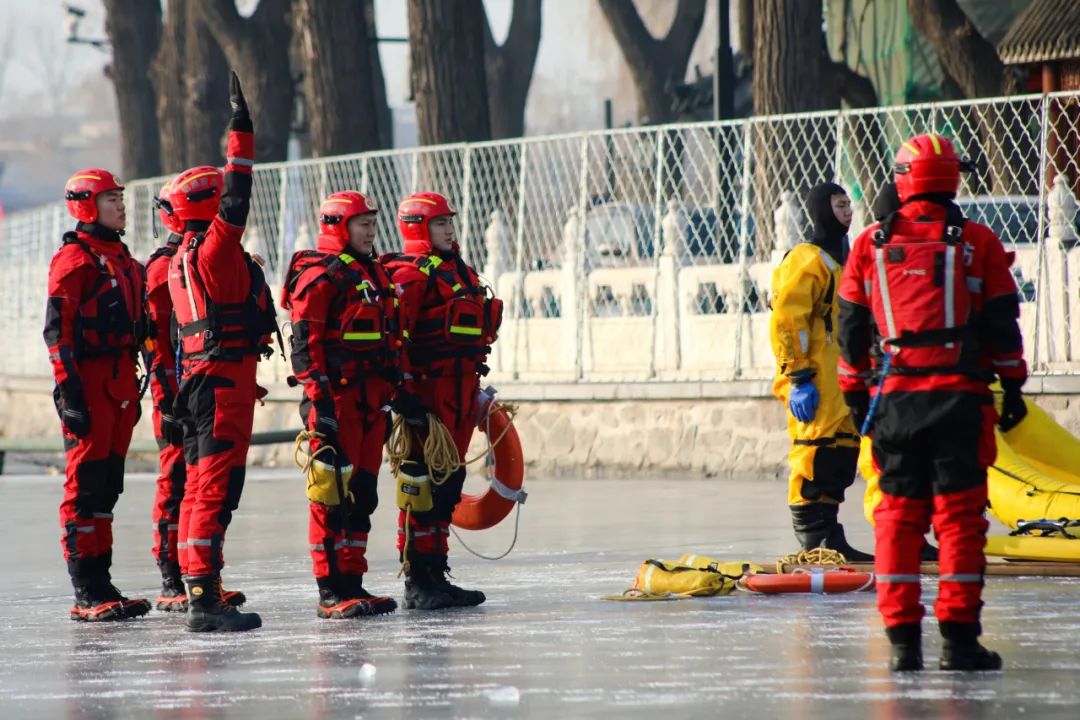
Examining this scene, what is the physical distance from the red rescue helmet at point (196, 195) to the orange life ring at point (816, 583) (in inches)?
122

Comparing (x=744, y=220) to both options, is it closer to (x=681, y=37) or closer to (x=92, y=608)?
(x=92, y=608)

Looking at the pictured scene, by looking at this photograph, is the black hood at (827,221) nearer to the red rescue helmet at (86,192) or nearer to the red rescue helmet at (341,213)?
the red rescue helmet at (341,213)

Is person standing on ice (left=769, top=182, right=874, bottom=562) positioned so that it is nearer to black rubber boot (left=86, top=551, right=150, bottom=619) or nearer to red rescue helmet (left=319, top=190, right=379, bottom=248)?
red rescue helmet (left=319, top=190, right=379, bottom=248)

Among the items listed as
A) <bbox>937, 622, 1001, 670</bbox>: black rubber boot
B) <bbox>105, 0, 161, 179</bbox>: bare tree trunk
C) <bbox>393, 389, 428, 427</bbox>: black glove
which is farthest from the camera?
<bbox>105, 0, 161, 179</bbox>: bare tree trunk

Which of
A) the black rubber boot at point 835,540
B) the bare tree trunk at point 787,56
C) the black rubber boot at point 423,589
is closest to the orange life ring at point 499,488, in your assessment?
the black rubber boot at point 423,589

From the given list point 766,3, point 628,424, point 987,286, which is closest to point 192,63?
point 766,3

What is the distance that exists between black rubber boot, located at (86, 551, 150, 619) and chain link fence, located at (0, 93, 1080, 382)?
7354 millimetres

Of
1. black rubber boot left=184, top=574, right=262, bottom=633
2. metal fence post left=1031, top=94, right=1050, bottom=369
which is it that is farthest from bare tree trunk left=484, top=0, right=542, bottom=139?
black rubber boot left=184, top=574, right=262, bottom=633

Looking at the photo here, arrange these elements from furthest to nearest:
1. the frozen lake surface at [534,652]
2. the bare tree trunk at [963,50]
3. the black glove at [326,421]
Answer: the bare tree trunk at [963,50] → the black glove at [326,421] → the frozen lake surface at [534,652]

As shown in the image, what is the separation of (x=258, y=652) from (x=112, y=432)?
6.01 ft

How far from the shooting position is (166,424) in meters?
10.0

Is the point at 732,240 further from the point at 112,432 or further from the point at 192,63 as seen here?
the point at 192,63

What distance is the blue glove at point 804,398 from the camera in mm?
10602

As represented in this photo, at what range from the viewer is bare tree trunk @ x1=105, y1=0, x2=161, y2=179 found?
106ft
